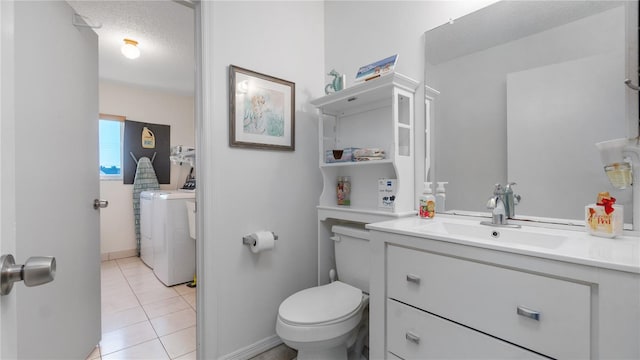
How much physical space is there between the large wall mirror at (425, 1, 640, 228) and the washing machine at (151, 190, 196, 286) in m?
2.41

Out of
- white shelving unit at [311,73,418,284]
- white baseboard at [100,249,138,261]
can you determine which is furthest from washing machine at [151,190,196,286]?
white shelving unit at [311,73,418,284]

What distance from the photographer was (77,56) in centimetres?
150

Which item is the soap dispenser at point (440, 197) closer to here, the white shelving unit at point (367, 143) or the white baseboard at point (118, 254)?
the white shelving unit at point (367, 143)

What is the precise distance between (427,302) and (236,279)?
109 centimetres

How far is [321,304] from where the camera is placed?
144 centimetres

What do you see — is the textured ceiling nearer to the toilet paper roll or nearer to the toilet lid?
the toilet paper roll

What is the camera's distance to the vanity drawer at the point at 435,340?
87 cm

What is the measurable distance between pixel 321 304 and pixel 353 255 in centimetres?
36

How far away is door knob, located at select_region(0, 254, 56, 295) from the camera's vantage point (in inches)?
17.1

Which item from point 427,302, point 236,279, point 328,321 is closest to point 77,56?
point 236,279

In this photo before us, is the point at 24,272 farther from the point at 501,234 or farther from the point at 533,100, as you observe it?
the point at 533,100

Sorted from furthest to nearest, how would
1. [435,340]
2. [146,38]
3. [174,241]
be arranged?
[174,241]
[146,38]
[435,340]

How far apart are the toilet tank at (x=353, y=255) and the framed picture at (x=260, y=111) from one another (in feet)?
2.22

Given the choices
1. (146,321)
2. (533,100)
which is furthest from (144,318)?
(533,100)
